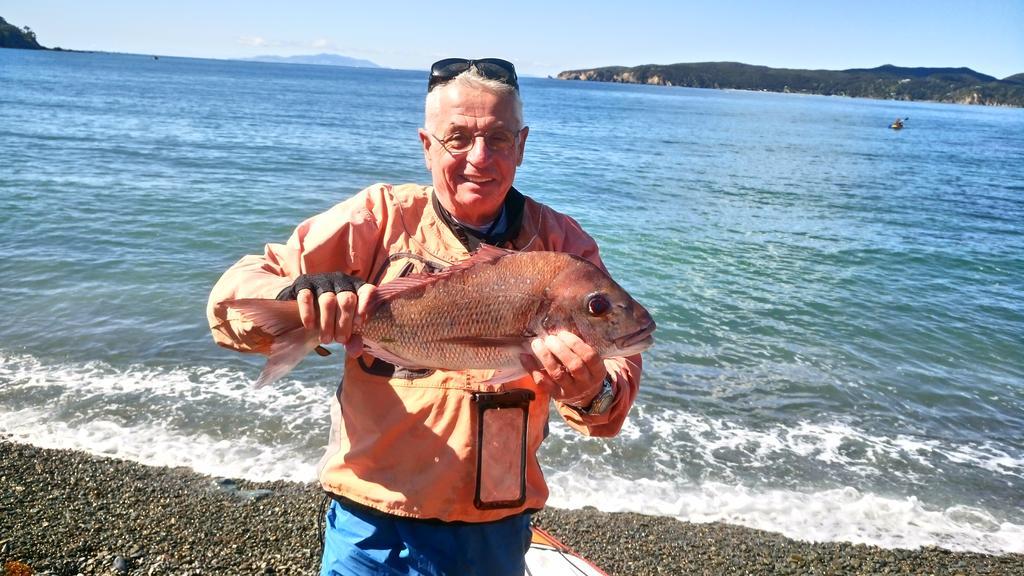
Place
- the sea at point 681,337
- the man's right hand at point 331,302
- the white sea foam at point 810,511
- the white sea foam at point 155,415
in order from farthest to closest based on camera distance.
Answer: the sea at point 681,337, the white sea foam at point 155,415, the white sea foam at point 810,511, the man's right hand at point 331,302

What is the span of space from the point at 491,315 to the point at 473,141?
780 millimetres

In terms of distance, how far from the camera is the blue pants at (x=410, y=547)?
2.94 m

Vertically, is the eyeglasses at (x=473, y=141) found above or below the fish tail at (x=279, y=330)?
above

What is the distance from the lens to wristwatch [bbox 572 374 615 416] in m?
3.01

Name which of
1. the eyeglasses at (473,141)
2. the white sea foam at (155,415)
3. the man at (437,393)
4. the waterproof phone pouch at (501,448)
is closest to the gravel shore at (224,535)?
the white sea foam at (155,415)

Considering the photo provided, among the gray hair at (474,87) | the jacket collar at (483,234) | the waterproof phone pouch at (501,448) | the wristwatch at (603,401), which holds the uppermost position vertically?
the gray hair at (474,87)

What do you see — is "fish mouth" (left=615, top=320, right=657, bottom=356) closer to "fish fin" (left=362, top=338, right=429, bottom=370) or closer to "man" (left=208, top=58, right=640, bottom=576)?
"man" (left=208, top=58, right=640, bottom=576)

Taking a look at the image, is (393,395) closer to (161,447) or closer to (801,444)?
(161,447)

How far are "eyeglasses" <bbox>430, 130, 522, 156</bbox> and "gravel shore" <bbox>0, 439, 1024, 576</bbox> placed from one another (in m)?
4.31

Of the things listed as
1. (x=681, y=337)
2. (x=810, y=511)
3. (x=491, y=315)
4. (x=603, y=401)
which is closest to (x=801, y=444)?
(x=810, y=511)

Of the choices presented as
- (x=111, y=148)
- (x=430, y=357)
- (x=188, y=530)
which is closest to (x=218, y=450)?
(x=188, y=530)

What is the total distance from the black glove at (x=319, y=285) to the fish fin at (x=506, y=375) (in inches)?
27.4

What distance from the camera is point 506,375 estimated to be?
293cm

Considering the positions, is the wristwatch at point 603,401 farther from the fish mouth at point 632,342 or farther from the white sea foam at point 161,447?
the white sea foam at point 161,447
